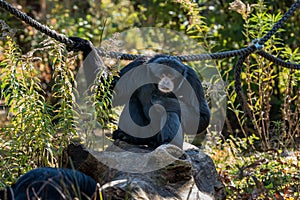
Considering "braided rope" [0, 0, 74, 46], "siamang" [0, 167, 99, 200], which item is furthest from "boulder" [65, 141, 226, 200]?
"braided rope" [0, 0, 74, 46]

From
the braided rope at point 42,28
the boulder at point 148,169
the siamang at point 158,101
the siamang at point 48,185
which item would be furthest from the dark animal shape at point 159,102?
the siamang at point 48,185

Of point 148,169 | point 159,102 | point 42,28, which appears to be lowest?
point 148,169

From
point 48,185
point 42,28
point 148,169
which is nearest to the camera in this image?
point 48,185

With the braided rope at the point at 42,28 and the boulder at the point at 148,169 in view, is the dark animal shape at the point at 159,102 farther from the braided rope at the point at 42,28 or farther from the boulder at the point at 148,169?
the braided rope at the point at 42,28

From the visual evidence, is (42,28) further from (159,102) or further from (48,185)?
(48,185)

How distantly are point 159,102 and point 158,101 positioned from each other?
0.04 feet

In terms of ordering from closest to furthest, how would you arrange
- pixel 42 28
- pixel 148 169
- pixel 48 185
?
pixel 48 185 < pixel 148 169 < pixel 42 28

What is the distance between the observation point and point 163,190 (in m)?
4.32

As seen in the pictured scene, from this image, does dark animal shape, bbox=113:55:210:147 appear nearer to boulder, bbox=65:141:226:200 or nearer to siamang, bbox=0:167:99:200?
boulder, bbox=65:141:226:200

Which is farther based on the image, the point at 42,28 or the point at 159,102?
the point at 42,28

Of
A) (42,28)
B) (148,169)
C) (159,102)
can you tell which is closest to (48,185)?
(148,169)

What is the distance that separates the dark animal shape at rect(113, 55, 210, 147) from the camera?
5.07 metres

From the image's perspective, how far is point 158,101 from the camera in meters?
5.09

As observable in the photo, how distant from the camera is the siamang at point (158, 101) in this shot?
16.6ft
